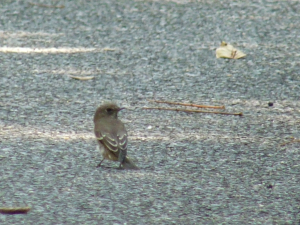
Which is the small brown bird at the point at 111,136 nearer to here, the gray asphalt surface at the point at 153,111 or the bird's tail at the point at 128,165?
the bird's tail at the point at 128,165

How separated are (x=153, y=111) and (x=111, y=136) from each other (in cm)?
108

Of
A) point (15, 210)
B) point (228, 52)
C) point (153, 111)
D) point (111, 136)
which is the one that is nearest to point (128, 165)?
point (111, 136)

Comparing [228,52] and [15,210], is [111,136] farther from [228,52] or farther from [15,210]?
[228,52]

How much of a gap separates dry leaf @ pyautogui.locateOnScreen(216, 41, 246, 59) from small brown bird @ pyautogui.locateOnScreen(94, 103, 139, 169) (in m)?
2.36

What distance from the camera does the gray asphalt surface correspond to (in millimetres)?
4125

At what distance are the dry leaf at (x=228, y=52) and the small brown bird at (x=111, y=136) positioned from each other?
93.1 inches

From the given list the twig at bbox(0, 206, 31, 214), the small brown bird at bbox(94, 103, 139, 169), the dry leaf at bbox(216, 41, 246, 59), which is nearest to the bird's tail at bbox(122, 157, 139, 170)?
the small brown bird at bbox(94, 103, 139, 169)

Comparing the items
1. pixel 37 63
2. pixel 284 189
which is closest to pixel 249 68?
pixel 37 63

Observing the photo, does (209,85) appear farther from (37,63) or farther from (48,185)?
(48,185)

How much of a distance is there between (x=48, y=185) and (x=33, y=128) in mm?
1118

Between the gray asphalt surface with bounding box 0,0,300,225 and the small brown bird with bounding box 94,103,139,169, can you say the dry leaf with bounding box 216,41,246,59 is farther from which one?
the small brown bird with bounding box 94,103,139,169

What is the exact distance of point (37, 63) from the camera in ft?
22.7

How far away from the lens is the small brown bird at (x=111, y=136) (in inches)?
184

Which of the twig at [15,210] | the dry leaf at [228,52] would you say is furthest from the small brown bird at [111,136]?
the dry leaf at [228,52]
